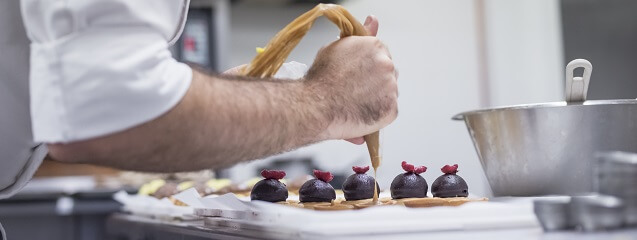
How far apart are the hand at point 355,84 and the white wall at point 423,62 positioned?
12.4 feet

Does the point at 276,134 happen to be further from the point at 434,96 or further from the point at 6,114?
the point at 434,96

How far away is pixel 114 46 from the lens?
1.09m

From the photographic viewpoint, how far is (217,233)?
4.86 ft

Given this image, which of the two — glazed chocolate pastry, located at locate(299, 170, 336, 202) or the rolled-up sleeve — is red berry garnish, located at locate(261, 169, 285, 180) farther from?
the rolled-up sleeve

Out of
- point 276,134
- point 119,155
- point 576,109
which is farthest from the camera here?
point 576,109

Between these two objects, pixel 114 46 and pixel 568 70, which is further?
pixel 568 70

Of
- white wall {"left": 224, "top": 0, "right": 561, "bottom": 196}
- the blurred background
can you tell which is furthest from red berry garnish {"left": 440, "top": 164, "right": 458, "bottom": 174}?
white wall {"left": 224, "top": 0, "right": 561, "bottom": 196}

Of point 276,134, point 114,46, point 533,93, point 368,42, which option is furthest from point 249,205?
point 533,93

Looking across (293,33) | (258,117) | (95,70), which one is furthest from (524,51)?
(95,70)

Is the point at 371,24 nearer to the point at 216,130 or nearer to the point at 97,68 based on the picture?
the point at 216,130

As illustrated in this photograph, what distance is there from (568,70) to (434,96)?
406 cm

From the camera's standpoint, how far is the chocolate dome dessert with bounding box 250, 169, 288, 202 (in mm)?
1646

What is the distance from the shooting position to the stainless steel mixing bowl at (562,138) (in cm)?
138

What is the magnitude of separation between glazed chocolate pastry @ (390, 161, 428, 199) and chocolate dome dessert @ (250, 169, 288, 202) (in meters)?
0.23
